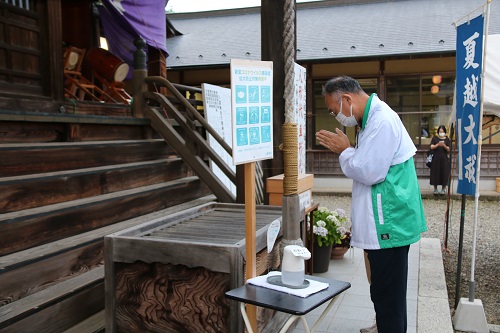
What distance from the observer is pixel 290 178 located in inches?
111

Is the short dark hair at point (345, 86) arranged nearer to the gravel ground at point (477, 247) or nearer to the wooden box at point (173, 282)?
the wooden box at point (173, 282)

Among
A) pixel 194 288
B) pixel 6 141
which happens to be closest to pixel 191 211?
pixel 194 288

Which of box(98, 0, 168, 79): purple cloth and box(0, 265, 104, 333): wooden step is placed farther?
box(98, 0, 168, 79): purple cloth

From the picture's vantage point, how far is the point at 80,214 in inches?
165

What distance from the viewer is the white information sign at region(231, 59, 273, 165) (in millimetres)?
2561

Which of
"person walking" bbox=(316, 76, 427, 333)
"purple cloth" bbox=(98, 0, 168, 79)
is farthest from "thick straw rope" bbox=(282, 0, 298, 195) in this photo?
"purple cloth" bbox=(98, 0, 168, 79)

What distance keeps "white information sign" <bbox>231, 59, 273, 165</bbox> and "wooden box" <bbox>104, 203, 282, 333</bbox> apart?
0.61 metres

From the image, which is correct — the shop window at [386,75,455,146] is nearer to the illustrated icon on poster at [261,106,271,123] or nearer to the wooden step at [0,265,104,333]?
the illustrated icon on poster at [261,106,271,123]

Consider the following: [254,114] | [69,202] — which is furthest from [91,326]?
[254,114]

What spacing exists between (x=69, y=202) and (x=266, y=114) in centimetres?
242

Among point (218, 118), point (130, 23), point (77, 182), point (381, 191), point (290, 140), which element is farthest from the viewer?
point (130, 23)

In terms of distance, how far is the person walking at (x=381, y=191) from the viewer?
119 inches

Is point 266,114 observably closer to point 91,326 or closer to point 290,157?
point 290,157

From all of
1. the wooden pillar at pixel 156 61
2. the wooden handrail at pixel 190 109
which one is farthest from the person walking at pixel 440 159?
the wooden handrail at pixel 190 109
